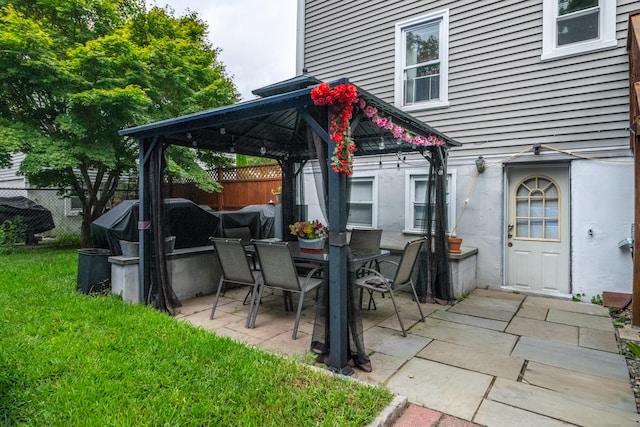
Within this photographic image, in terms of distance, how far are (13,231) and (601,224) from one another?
10587 mm

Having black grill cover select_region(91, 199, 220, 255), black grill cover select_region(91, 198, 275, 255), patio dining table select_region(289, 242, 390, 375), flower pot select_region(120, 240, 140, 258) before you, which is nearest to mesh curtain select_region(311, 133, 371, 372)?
patio dining table select_region(289, 242, 390, 375)

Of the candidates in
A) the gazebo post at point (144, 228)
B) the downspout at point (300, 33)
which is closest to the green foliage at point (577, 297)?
the gazebo post at point (144, 228)

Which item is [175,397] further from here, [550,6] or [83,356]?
[550,6]

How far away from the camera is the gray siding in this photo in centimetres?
454

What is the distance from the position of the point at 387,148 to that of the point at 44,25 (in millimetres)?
7900

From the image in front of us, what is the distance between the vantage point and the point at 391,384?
251cm

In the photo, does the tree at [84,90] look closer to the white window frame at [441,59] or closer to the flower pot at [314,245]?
the white window frame at [441,59]

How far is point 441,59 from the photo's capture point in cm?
573

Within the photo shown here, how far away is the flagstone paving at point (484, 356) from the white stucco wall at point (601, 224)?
390mm

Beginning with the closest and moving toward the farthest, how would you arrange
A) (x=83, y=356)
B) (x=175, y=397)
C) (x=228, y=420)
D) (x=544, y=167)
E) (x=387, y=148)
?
(x=228, y=420) → (x=175, y=397) → (x=83, y=356) → (x=544, y=167) → (x=387, y=148)

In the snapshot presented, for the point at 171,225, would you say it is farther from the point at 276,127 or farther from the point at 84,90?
the point at 84,90

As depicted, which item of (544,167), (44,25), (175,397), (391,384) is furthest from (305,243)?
(44,25)

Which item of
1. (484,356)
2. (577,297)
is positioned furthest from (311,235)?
(577,297)

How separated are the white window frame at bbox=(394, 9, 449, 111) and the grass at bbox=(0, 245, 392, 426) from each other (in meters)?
4.73
